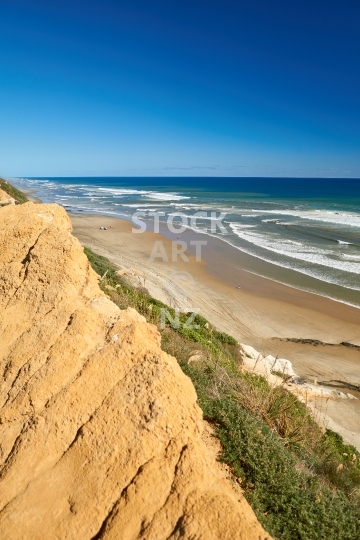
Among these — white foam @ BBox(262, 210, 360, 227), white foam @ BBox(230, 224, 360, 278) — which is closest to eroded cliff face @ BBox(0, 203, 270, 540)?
white foam @ BBox(230, 224, 360, 278)

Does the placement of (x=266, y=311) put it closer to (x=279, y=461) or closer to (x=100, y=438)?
(x=279, y=461)

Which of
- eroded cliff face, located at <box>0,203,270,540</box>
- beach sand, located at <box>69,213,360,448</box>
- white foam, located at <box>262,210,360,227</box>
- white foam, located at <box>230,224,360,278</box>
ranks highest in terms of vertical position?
white foam, located at <box>262,210,360,227</box>

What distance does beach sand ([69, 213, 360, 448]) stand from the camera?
13.8 metres

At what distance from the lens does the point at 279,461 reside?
496cm

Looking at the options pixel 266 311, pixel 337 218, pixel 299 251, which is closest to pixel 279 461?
pixel 266 311

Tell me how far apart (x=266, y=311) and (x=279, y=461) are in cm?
1465

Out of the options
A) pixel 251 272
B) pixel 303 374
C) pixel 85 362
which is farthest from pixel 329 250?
pixel 85 362

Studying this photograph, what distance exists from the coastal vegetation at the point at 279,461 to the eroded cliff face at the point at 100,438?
66cm

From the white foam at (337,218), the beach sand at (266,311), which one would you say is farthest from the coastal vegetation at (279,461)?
the white foam at (337,218)

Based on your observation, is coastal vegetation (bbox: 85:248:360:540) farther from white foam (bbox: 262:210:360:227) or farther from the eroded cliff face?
white foam (bbox: 262:210:360:227)

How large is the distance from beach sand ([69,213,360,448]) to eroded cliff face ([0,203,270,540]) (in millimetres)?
7565

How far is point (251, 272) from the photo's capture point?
2594 cm

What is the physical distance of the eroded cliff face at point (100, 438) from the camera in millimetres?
3844

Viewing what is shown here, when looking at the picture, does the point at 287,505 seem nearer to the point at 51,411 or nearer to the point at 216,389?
the point at 216,389
